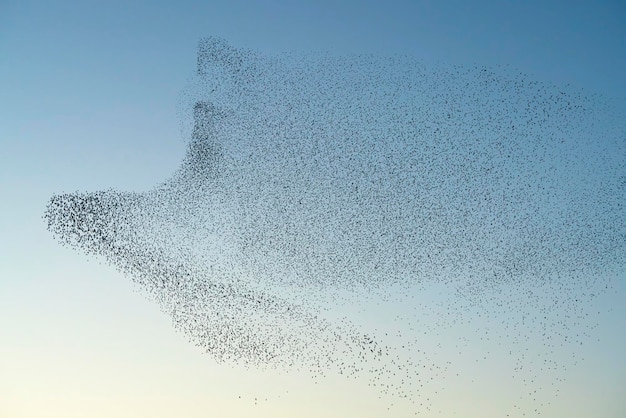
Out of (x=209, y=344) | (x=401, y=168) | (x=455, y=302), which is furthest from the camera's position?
(x=401, y=168)

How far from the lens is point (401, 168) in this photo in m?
12.2

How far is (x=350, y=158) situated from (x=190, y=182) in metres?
3.10

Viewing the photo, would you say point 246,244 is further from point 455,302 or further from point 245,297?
point 455,302

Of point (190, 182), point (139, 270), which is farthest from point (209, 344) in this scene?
point (190, 182)

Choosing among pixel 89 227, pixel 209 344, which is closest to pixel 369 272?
pixel 209 344

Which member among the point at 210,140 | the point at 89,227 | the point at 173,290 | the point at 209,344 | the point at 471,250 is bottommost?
the point at 209,344

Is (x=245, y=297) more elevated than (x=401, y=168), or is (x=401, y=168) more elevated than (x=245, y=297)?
(x=401, y=168)

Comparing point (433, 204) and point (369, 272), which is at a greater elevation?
point (433, 204)

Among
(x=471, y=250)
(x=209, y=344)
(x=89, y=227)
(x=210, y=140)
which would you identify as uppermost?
(x=210, y=140)

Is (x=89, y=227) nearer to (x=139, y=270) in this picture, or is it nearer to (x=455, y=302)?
(x=139, y=270)

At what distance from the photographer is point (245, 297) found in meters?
11.2

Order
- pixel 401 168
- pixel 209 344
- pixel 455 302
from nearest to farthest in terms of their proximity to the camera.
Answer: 1. pixel 209 344
2. pixel 455 302
3. pixel 401 168

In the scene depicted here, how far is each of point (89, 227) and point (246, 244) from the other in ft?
9.34

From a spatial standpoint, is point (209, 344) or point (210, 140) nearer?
point (209, 344)
